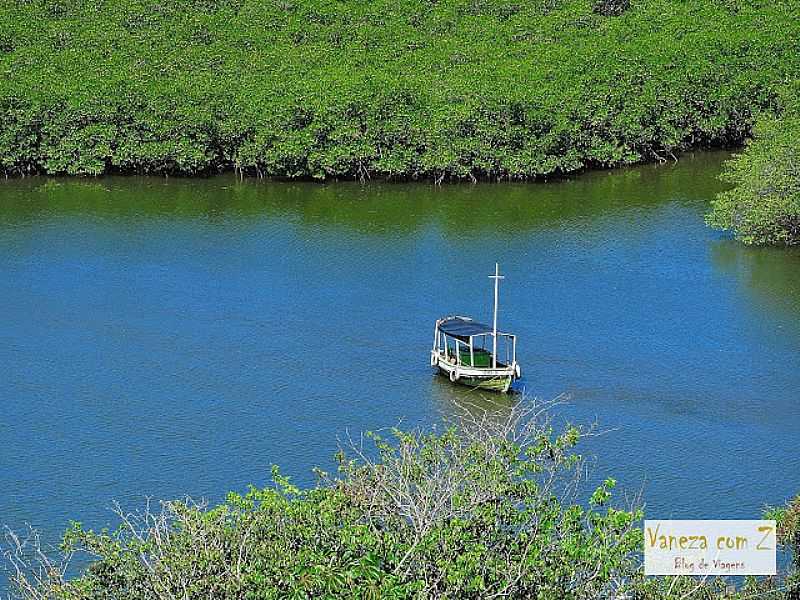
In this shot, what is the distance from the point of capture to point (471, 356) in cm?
2911

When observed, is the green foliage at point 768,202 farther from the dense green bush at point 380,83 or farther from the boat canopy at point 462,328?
the boat canopy at point 462,328

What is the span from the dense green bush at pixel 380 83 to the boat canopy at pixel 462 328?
15.6 m

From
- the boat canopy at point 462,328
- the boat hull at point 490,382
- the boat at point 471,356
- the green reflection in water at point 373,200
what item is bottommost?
the boat hull at point 490,382

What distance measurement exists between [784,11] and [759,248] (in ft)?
63.7

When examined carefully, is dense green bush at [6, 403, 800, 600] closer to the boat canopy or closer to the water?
the water

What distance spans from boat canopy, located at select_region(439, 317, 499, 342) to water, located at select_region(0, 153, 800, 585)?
1.00 meters

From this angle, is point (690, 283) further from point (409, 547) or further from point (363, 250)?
point (409, 547)

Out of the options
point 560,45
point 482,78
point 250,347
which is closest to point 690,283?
point 250,347

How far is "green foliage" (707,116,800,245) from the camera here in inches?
1465

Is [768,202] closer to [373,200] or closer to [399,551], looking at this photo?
[373,200]

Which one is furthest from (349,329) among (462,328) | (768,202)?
(768,202)

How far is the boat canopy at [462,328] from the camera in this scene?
1164 inches

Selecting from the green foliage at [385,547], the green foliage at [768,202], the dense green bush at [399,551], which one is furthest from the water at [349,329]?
the green foliage at [385,547]

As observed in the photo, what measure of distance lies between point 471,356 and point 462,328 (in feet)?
3.36
